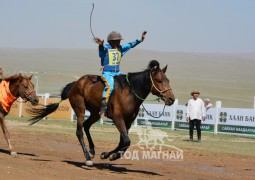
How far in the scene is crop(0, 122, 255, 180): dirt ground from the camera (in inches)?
435

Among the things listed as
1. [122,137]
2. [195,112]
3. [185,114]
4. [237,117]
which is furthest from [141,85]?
[185,114]

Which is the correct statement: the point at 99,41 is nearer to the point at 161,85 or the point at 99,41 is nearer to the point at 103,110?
the point at 103,110

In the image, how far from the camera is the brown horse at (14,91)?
46.0ft

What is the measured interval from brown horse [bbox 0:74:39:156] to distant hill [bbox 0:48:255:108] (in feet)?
92.2

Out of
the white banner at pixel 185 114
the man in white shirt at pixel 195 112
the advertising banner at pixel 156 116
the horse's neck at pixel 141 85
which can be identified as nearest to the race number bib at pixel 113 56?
the horse's neck at pixel 141 85

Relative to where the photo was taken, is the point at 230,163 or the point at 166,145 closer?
the point at 230,163

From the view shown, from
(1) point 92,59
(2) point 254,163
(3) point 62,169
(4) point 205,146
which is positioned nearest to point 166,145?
(4) point 205,146

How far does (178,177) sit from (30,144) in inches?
256

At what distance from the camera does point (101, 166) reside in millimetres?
12906

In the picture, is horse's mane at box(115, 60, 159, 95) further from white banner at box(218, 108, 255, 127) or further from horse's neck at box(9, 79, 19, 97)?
white banner at box(218, 108, 255, 127)

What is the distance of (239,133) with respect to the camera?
1024 inches

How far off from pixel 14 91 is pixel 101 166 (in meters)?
3.02

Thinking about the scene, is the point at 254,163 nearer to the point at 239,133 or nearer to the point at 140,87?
the point at 140,87

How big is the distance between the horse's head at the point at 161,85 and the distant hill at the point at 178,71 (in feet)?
101
